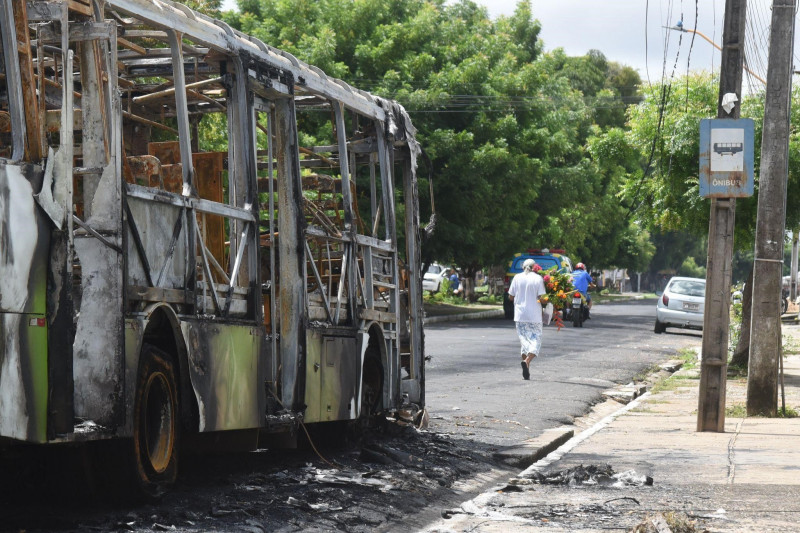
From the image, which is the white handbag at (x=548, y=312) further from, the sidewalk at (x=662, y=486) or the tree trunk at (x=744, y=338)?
the sidewalk at (x=662, y=486)

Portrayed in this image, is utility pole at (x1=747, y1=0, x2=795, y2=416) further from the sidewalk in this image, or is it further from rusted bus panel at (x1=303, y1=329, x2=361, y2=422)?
rusted bus panel at (x1=303, y1=329, x2=361, y2=422)

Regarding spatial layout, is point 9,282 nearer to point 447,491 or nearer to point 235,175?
point 235,175

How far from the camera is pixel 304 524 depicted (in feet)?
23.9

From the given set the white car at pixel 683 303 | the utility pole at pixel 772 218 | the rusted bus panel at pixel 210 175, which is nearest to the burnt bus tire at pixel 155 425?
the rusted bus panel at pixel 210 175

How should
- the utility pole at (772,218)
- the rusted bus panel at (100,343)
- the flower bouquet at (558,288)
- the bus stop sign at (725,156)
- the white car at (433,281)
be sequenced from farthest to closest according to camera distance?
the white car at (433,281) < the flower bouquet at (558,288) < the utility pole at (772,218) < the bus stop sign at (725,156) < the rusted bus panel at (100,343)

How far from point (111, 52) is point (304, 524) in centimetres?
281

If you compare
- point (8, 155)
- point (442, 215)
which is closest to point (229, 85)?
point (8, 155)

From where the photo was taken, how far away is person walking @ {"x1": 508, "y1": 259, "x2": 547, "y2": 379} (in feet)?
60.7

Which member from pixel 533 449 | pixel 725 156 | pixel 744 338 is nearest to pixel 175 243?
pixel 533 449

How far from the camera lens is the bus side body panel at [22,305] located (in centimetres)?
583

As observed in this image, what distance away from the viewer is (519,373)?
785 inches

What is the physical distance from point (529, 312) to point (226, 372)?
1086 centimetres

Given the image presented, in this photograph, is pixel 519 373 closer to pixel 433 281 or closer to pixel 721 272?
pixel 721 272

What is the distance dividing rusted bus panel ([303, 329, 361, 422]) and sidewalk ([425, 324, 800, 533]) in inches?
58.5
